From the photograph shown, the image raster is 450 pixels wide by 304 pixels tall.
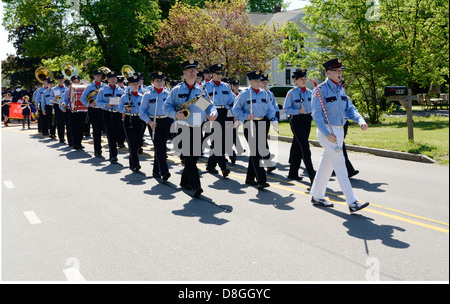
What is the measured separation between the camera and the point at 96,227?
582 cm

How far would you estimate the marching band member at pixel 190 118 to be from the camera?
7217mm

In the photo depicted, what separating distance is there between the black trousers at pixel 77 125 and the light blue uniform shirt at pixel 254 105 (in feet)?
23.4

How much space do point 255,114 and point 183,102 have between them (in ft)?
4.47

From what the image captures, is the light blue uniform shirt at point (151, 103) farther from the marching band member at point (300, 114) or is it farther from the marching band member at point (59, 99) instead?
the marching band member at point (59, 99)

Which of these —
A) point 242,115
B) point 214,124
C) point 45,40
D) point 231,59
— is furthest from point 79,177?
point 45,40

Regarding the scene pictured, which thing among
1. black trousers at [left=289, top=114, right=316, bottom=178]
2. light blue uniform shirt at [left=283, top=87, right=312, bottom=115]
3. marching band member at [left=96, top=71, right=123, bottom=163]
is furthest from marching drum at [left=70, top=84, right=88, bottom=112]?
black trousers at [left=289, top=114, right=316, bottom=178]

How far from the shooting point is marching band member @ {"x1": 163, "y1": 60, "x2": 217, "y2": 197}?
7.22 metres

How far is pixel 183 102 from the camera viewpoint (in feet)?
24.4

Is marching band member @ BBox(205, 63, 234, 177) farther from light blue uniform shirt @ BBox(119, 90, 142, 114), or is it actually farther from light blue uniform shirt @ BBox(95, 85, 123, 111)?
light blue uniform shirt @ BBox(95, 85, 123, 111)

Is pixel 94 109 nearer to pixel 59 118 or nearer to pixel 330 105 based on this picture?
pixel 59 118

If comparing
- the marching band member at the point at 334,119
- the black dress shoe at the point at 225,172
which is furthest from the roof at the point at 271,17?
the marching band member at the point at 334,119

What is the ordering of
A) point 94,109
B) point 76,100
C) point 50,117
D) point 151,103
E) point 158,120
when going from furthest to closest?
point 50,117
point 76,100
point 94,109
point 151,103
point 158,120

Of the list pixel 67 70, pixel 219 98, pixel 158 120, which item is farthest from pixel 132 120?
pixel 67 70

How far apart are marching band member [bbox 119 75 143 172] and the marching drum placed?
349 centimetres
